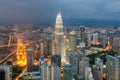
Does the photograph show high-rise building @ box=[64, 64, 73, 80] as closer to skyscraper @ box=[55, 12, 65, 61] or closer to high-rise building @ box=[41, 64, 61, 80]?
high-rise building @ box=[41, 64, 61, 80]

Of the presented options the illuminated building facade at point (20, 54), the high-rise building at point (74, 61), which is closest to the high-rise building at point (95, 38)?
the high-rise building at point (74, 61)

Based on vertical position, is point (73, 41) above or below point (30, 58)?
above

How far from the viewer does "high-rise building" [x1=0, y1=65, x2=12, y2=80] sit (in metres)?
5.21

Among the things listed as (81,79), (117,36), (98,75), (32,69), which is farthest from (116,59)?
(117,36)

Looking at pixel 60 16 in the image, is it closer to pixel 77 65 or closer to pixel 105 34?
pixel 77 65

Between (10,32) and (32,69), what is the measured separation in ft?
3.62

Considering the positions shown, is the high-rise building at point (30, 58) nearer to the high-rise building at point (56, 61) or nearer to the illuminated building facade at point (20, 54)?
the illuminated building facade at point (20, 54)

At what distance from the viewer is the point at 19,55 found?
702 cm

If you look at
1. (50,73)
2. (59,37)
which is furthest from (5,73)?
(59,37)

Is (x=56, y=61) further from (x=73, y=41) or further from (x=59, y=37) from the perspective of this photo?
(x=73, y=41)

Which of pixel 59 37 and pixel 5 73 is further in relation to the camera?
pixel 59 37

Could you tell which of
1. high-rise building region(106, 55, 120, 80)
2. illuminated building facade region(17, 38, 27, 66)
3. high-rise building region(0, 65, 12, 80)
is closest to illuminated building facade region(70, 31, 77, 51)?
illuminated building facade region(17, 38, 27, 66)

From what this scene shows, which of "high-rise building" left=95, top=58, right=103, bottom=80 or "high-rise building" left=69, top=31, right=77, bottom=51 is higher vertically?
"high-rise building" left=69, top=31, right=77, bottom=51

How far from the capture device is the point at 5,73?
5.28 m
